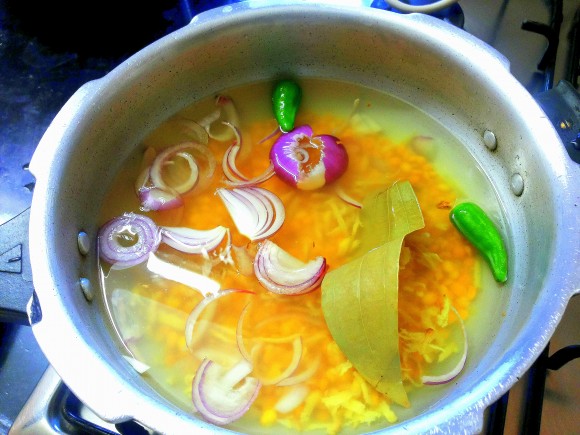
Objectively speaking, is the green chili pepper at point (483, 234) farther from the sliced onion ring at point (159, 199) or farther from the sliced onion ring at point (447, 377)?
the sliced onion ring at point (159, 199)

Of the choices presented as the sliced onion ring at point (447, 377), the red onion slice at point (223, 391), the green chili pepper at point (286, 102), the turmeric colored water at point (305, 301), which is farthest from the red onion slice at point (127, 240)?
the sliced onion ring at point (447, 377)

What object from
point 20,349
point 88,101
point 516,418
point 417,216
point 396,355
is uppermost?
point 88,101

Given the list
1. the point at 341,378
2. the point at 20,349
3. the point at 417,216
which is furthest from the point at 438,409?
the point at 20,349

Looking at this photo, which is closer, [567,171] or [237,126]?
[567,171]

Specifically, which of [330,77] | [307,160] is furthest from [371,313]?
[330,77]

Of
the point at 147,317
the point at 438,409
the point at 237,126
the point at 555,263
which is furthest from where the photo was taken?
the point at 237,126

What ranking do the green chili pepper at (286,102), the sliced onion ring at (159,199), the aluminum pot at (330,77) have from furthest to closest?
the green chili pepper at (286,102), the sliced onion ring at (159,199), the aluminum pot at (330,77)

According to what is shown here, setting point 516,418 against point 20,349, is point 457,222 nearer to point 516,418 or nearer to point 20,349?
point 516,418
